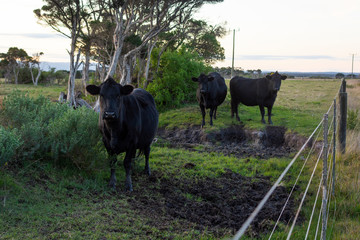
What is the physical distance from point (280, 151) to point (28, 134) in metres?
7.82

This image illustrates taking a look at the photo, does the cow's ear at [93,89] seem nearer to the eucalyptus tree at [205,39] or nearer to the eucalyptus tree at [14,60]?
the eucalyptus tree at [205,39]

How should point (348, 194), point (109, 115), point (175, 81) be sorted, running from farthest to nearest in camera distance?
1. point (175, 81)
2. point (348, 194)
3. point (109, 115)

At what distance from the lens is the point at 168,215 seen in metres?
5.61

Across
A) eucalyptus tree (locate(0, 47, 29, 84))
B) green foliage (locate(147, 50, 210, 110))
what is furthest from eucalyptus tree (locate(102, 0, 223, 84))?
eucalyptus tree (locate(0, 47, 29, 84))

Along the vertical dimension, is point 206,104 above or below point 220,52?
below

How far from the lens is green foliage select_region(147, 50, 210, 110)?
19.5 metres

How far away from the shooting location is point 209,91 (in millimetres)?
14797

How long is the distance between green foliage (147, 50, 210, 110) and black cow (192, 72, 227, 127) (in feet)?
13.1

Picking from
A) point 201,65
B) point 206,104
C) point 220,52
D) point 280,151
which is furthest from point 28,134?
point 220,52

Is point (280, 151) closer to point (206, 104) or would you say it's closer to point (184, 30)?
point (206, 104)

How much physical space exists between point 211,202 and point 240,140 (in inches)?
277

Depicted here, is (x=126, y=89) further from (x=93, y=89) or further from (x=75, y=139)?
(x=75, y=139)

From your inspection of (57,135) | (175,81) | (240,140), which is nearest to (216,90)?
(240,140)

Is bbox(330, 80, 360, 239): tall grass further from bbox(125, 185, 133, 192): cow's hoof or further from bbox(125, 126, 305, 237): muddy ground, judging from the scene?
bbox(125, 185, 133, 192): cow's hoof
